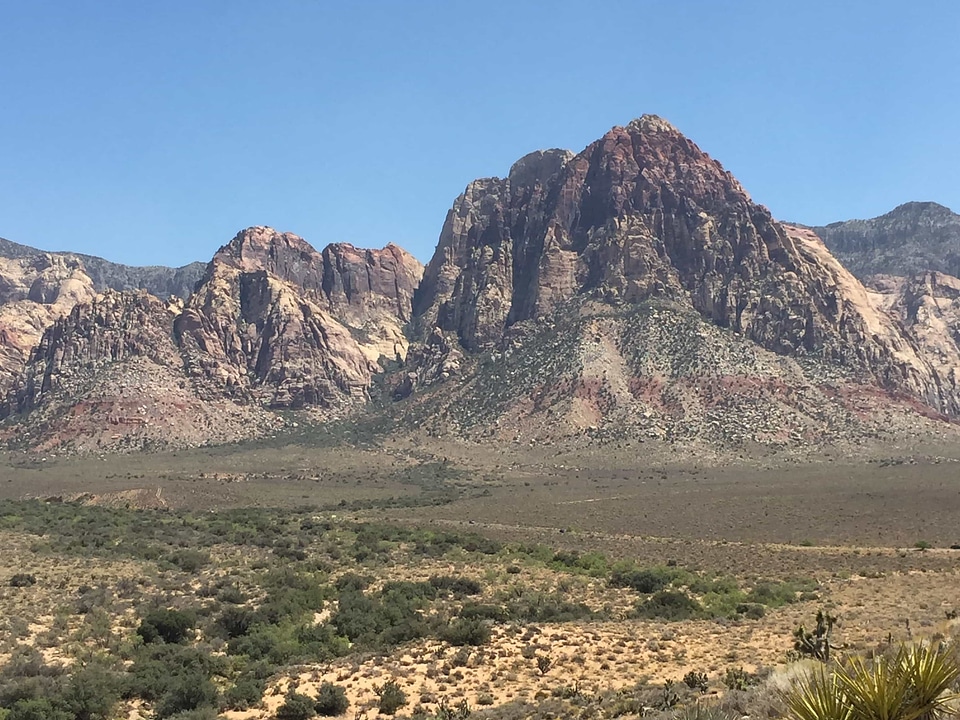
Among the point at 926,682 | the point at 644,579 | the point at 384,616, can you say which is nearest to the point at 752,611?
the point at 644,579

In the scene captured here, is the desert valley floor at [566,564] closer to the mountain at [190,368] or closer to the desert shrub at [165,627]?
the desert shrub at [165,627]

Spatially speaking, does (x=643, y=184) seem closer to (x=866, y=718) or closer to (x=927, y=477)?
(x=927, y=477)

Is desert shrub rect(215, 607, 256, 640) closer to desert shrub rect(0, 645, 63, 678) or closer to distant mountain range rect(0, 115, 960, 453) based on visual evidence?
desert shrub rect(0, 645, 63, 678)

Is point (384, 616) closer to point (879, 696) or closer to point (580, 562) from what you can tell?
point (580, 562)

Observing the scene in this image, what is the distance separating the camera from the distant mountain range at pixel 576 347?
118938 mm

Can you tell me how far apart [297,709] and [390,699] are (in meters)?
2.06

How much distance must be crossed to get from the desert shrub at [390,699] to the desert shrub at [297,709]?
1524 mm

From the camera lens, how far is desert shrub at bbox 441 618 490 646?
21125 millimetres

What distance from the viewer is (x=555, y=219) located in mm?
162375

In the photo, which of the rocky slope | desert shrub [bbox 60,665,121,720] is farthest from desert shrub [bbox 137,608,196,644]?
the rocky slope

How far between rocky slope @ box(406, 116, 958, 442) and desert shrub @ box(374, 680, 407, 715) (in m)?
Answer: 99.5

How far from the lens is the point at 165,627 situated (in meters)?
22.2

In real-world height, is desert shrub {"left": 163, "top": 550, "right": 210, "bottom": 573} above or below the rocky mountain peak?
below

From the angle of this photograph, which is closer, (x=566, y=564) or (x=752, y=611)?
(x=752, y=611)
